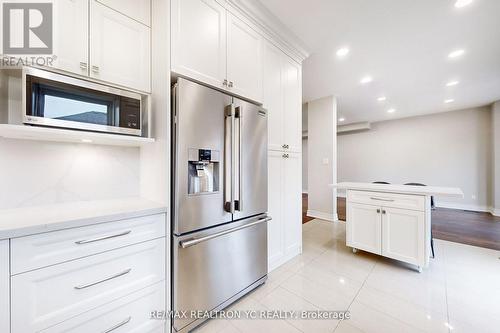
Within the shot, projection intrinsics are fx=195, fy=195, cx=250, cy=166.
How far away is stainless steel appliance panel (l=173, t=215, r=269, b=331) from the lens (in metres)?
1.34

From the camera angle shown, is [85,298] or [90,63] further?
[90,63]

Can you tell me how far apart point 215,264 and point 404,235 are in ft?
7.04

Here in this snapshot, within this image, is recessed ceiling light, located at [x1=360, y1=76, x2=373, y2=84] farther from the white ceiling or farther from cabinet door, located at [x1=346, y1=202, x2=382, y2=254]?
cabinet door, located at [x1=346, y1=202, x2=382, y2=254]

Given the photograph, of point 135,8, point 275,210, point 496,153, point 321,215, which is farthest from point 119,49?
point 496,153

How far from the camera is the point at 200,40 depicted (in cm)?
152

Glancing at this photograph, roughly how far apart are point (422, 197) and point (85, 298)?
2.97m

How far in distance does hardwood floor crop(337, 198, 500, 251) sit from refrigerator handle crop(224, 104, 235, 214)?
369cm

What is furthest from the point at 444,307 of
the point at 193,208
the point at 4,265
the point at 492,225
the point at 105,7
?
the point at 492,225

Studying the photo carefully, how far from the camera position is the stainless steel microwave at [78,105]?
40.3 inches

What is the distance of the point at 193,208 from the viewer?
54.7 inches

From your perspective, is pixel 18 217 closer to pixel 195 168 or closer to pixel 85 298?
pixel 85 298

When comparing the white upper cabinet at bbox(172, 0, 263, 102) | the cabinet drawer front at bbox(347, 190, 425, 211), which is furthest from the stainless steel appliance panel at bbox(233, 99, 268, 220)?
the cabinet drawer front at bbox(347, 190, 425, 211)

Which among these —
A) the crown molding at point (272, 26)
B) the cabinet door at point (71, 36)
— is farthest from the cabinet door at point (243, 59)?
the cabinet door at point (71, 36)

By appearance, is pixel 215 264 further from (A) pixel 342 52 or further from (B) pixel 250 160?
(A) pixel 342 52
